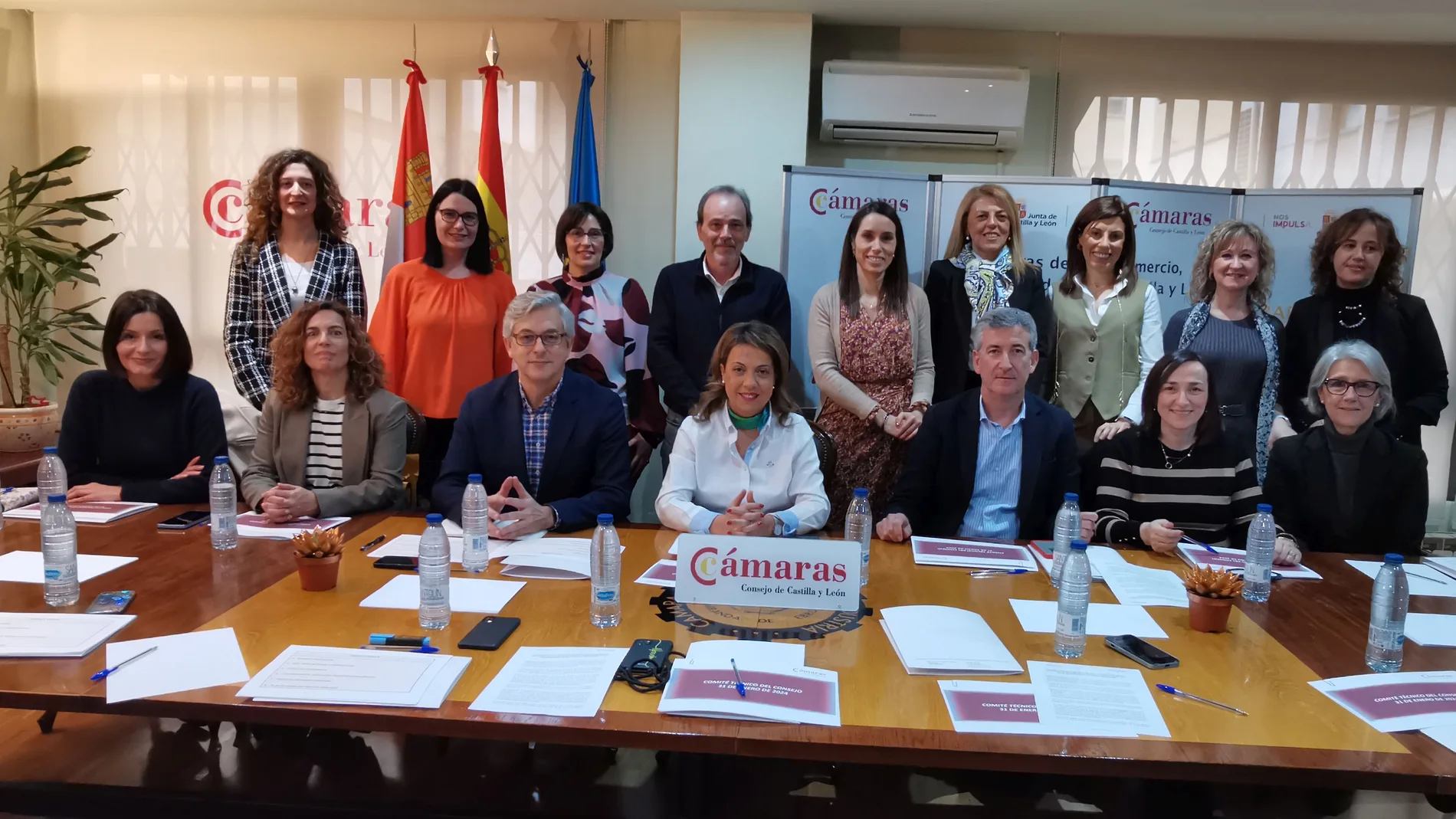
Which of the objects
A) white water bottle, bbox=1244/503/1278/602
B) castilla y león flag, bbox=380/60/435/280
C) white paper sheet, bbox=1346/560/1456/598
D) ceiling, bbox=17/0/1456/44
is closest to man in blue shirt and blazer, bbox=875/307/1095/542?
white water bottle, bbox=1244/503/1278/602

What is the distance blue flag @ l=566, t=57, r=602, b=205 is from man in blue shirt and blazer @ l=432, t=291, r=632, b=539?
224cm

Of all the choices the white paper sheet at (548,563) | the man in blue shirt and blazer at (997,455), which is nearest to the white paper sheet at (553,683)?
the white paper sheet at (548,563)

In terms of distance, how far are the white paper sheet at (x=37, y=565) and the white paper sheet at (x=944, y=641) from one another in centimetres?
175

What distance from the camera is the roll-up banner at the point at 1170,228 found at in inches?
179

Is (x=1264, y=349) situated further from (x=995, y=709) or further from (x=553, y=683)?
(x=553, y=683)

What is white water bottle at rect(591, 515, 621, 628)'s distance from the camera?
1737 millimetres

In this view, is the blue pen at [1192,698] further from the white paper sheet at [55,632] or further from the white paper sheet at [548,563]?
the white paper sheet at [55,632]

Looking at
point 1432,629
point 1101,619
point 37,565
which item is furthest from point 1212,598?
point 37,565

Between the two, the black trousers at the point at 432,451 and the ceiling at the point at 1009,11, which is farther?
the ceiling at the point at 1009,11

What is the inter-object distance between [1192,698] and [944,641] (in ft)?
1.41

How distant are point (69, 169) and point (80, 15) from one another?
0.88 m

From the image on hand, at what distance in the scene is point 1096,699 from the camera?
1.49m

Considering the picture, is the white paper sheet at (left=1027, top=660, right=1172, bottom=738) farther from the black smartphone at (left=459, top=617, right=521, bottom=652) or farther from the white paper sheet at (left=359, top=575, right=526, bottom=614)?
the white paper sheet at (left=359, top=575, right=526, bottom=614)

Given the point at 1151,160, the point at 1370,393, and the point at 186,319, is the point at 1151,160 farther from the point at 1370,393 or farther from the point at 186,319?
the point at 186,319
